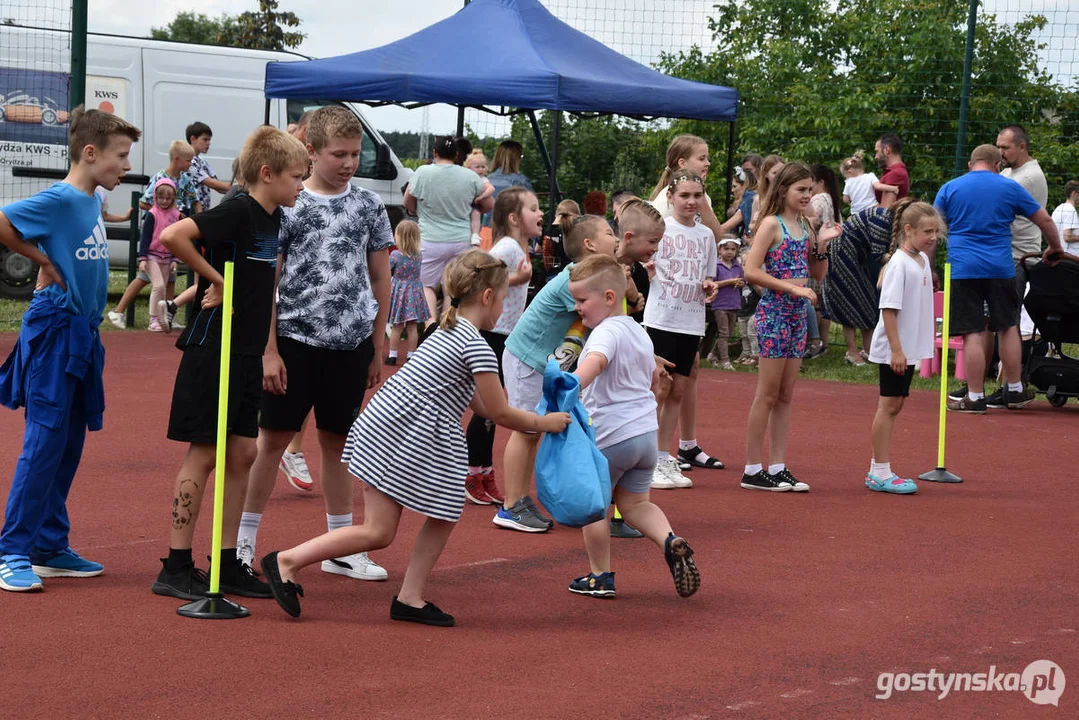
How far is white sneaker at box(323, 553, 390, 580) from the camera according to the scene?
5.57 m

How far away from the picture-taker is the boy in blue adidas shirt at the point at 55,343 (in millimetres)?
5191

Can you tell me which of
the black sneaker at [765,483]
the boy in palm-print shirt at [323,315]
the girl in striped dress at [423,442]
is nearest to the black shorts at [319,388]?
the boy in palm-print shirt at [323,315]

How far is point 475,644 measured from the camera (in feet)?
15.5

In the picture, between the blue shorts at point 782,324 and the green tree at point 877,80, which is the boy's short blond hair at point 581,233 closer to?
the blue shorts at point 782,324

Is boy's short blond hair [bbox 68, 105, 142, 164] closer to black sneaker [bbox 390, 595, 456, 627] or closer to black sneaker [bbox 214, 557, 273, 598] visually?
black sneaker [bbox 214, 557, 273, 598]

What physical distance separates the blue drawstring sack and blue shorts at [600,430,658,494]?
0.33 meters

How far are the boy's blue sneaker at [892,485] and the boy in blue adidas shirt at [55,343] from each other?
457cm

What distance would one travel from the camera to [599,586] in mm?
5398

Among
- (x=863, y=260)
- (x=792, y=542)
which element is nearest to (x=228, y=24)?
(x=863, y=260)

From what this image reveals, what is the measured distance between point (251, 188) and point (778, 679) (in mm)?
2662

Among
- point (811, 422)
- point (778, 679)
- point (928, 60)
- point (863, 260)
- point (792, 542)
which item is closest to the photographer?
point (778, 679)

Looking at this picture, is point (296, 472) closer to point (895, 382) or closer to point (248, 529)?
point (248, 529)

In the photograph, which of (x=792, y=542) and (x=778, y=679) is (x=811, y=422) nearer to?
(x=792, y=542)

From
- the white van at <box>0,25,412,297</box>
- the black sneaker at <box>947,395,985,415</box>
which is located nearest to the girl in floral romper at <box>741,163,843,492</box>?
the black sneaker at <box>947,395,985,415</box>
